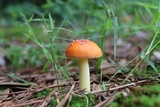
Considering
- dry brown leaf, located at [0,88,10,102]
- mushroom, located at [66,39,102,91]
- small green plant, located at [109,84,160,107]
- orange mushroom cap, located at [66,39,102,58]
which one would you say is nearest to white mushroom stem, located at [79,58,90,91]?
mushroom, located at [66,39,102,91]

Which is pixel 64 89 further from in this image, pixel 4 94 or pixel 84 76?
pixel 4 94

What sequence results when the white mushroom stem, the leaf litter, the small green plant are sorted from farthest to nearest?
the white mushroom stem < the leaf litter < the small green plant

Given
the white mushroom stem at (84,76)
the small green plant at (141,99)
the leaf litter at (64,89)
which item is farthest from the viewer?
the white mushroom stem at (84,76)

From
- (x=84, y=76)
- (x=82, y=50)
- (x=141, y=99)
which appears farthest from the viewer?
(x=84, y=76)

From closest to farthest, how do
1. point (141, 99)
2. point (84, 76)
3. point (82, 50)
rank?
point (141, 99)
point (82, 50)
point (84, 76)

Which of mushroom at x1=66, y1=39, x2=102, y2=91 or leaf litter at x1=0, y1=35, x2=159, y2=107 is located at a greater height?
mushroom at x1=66, y1=39, x2=102, y2=91

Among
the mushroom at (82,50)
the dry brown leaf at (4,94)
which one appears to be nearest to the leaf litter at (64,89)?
the dry brown leaf at (4,94)

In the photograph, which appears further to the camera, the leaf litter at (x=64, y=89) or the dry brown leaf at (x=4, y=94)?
the dry brown leaf at (x=4, y=94)

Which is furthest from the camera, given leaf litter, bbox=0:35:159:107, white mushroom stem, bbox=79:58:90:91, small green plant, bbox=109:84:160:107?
white mushroom stem, bbox=79:58:90:91

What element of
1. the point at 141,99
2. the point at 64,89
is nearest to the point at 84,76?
the point at 64,89

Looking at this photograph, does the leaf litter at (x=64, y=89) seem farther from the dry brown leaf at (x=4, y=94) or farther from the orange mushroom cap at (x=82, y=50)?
the orange mushroom cap at (x=82, y=50)

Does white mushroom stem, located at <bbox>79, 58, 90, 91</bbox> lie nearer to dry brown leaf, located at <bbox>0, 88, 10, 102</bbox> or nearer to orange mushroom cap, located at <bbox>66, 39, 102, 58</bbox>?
orange mushroom cap, located at <bbox>66, 39, 102, 58</bbox>

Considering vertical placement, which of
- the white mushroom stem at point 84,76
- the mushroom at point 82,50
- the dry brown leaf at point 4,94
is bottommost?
the dry brown leaf at point 4,94
